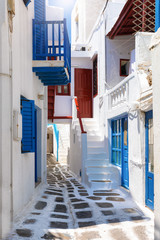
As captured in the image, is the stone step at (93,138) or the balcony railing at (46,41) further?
the stone step at (93,138)

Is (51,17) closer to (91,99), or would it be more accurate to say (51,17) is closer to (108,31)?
(108,31)

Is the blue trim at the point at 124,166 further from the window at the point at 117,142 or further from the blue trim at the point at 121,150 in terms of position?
the window at the point at 117,142

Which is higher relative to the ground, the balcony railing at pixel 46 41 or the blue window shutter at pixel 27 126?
the balcony railing at pixel 46 41

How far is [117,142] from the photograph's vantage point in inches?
365

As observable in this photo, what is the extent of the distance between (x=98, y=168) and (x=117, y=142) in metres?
1.19

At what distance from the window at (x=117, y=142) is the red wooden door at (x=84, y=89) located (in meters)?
3.96

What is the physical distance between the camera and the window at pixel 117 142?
895 cm

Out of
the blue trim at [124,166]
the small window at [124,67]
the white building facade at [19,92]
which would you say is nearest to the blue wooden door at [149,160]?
the blue trim at [124,166]

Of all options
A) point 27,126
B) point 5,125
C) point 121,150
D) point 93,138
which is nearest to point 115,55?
point 93,138

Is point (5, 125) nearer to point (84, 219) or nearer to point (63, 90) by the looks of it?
point (84, 219)

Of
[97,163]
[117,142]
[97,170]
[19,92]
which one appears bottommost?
[97,170]

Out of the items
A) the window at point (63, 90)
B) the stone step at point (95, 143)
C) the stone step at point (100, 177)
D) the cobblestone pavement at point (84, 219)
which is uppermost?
the window at point (63, 90)

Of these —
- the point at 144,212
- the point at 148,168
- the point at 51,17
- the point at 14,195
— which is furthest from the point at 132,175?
the point at 51,17

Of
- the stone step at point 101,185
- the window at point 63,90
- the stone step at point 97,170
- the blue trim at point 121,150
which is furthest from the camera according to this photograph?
the window at point 63,90
